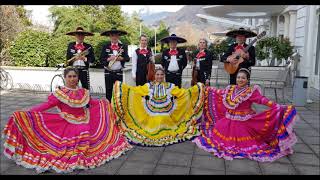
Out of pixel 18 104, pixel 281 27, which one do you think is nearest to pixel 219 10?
pixel 281 27

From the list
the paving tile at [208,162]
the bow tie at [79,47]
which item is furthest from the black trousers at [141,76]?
the paving tile at [208,162]

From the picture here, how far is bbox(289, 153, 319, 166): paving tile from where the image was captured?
4574 mm

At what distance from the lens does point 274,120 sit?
16.0 feet

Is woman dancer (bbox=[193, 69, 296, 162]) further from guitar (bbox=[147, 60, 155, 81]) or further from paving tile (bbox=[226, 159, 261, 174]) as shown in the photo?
guitar (bbox=[147, 60, 155, 81])

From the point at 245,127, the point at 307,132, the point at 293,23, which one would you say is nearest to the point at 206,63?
the point at 245,127

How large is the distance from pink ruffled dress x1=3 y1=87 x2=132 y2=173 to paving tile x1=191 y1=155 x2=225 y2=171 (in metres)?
1.10

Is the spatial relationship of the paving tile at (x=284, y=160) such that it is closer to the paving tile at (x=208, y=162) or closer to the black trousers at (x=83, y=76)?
the paving tile at (x=208, y=162)

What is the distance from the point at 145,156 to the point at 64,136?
1.21 m

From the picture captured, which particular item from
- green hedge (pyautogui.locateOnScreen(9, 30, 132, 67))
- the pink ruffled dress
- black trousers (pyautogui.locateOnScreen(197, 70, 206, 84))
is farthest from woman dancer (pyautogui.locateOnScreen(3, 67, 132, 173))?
green hedge (pyautogui.locateOnScreen(9, 30, 132, 67))

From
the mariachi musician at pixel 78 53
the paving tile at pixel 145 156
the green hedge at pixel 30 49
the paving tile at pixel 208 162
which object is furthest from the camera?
the green hedge at pixel 30 49

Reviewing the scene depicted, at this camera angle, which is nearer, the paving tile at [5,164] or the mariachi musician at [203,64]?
the paving tile at [5,164]

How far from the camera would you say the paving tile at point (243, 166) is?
4.27m

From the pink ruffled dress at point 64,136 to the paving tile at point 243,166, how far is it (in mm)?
1584

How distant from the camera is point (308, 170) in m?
4.30
